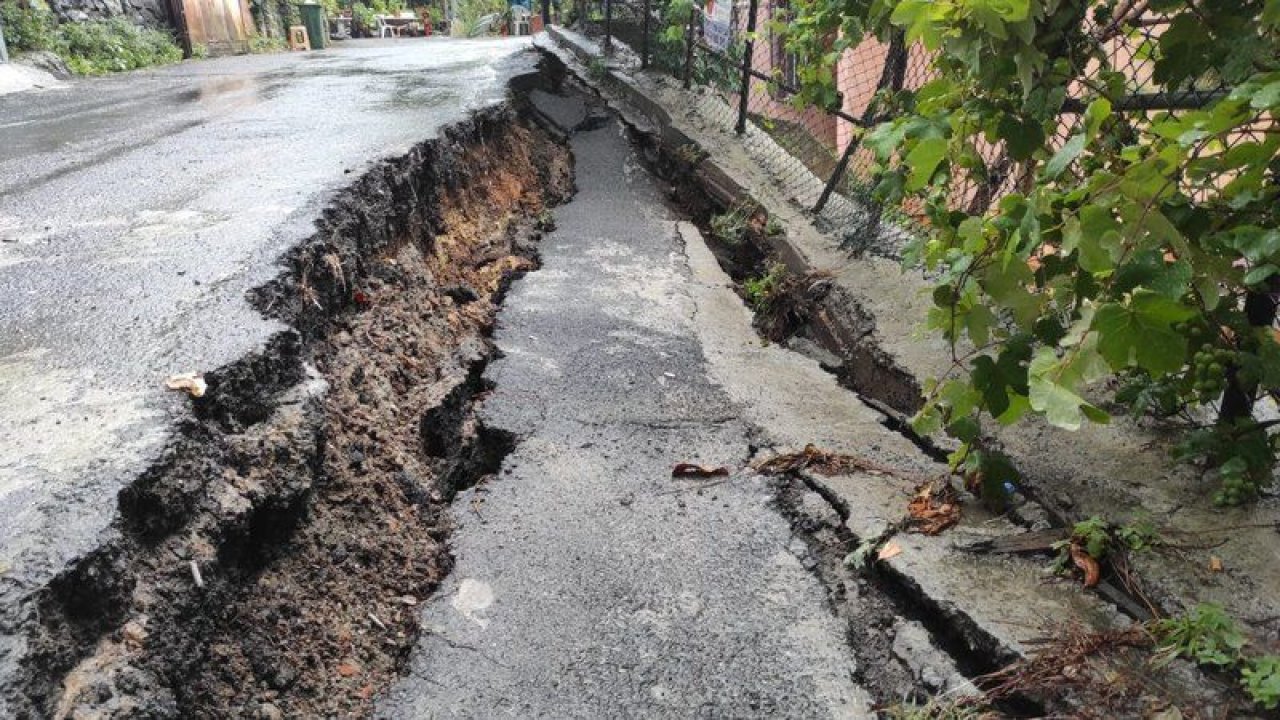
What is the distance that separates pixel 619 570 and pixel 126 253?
6.97 feet

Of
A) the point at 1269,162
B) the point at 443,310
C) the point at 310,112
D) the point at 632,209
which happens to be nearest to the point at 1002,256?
the point at 1269,162

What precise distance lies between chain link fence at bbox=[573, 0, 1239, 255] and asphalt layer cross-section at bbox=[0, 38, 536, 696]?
1.89m

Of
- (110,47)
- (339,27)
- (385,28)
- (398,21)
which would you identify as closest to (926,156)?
(110,47)

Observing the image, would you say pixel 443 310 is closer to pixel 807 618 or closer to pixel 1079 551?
pixel 807 618

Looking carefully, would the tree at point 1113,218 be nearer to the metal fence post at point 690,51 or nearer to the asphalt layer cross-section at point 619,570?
the asphalt layer cross-section at point 619,570

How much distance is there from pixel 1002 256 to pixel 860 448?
114cm

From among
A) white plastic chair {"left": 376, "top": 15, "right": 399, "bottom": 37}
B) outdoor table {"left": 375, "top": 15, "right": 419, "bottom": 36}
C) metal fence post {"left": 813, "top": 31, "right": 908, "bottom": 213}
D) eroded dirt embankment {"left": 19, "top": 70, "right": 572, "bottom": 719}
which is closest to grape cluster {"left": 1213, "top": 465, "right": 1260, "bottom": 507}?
eroded dirt embankment {"left": 19, "top": 70, "right": 572, "bottom": 719}

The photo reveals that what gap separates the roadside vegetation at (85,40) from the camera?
8.42 m

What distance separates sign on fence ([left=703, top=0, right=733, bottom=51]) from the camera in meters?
6.29

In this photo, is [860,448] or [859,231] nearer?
[860,448]

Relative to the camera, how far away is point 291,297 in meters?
2.65

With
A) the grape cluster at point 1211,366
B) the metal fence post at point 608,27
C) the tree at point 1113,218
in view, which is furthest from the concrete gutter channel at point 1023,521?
the metal fence post at point 608,27

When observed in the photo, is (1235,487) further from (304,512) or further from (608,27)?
(608,27)

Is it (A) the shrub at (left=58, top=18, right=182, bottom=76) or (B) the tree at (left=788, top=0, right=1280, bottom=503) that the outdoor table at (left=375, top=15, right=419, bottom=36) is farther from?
(B) the tree at (left=788, top=0, right=1280, bottom=503)
